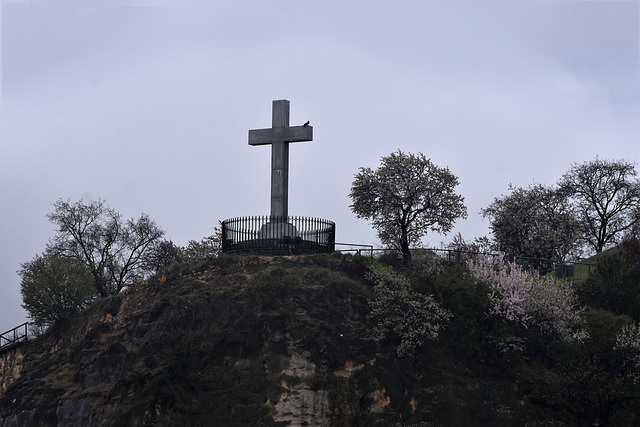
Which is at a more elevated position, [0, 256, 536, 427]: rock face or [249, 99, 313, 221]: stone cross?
[249, 99, 313, 221]: stone cross

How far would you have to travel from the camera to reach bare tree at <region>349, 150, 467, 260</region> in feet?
149

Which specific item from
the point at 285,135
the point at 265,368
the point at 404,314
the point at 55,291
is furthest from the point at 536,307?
the point at 55,291

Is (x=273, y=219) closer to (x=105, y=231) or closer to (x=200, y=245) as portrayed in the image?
(x=200, y=245)

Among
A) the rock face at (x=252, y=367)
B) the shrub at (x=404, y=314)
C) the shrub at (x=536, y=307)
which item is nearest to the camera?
the rock face at (x=252, y=367)

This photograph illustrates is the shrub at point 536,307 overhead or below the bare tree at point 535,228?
below

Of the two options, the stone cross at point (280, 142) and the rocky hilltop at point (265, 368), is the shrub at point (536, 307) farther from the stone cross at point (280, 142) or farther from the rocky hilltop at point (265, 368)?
the stone cross at point (280, 142)

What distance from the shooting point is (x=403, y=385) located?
114 feet

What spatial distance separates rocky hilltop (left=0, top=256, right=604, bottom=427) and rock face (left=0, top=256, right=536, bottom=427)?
47mm

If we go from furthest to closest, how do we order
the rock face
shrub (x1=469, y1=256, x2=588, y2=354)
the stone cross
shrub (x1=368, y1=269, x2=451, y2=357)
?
the stone cross, shrub (x1=469, y1=256, x2=588, y2=354), shrub (x1=368, y1=269, x2=451, y2=357), the rock face

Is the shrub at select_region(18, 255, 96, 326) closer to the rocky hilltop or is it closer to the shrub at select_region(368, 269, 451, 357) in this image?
the rocky hilltop

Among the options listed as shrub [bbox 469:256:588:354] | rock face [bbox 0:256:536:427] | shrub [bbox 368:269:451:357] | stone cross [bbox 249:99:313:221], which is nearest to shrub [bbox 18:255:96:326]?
rock face [bbox 0:256:536:427]

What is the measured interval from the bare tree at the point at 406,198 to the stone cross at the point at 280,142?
498cm

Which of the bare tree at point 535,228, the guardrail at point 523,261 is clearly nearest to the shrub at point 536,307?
the guardrail at point 523,261

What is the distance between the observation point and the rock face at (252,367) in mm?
33688
